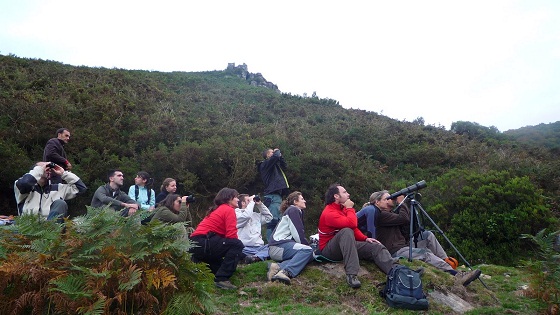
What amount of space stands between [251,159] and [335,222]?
21.6ft

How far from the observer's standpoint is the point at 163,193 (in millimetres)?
8125

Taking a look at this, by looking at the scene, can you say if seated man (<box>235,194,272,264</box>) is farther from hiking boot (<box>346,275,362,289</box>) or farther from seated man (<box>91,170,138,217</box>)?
hiking boot (<box>346,275,362,289</box>)

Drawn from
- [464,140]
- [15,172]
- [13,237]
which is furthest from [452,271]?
[464,140]

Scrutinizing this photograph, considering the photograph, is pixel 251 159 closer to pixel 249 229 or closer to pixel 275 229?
pixel 249 229

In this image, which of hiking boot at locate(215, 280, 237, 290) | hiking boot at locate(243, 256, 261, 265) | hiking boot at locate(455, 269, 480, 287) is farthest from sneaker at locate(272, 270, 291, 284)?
hiking boot at locate(455, 269, 480, 287)

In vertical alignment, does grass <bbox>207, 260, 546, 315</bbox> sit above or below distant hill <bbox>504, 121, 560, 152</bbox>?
below

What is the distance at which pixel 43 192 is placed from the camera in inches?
249

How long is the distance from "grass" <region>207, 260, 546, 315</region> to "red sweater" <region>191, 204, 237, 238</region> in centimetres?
74

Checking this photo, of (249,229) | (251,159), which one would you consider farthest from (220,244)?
(251,159)

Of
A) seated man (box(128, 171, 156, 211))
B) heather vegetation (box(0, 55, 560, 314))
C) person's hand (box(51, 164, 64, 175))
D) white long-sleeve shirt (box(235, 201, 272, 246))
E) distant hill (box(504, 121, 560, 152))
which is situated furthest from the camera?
distant hill (box(504, 121, 560, 152))

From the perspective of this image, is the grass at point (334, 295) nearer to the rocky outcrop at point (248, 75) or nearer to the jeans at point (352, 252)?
the jeans at point (352, 252)

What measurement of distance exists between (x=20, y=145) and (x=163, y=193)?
5.04m

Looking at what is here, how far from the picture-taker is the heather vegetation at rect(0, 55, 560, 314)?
373 inches

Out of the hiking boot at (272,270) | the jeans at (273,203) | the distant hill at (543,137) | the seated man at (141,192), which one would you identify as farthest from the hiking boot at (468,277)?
the distant hill at (543,137)
